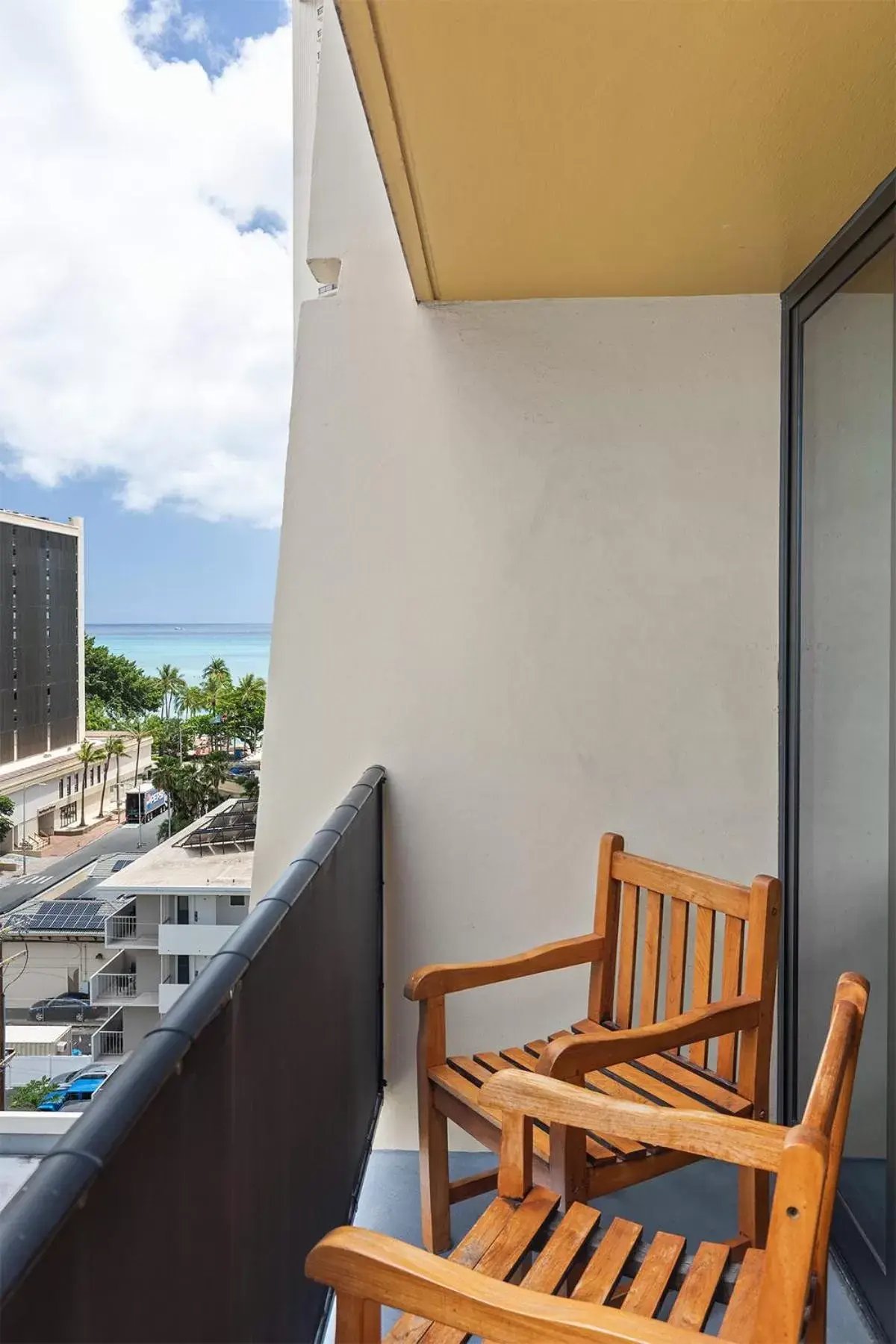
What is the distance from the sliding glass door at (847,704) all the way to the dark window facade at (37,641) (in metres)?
5.02

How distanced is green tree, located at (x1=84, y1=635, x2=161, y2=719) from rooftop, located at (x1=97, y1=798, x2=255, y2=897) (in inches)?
151

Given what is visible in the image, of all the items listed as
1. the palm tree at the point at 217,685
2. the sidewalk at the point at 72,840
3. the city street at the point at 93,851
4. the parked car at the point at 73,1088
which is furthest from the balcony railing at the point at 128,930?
the palm tree at the point at 217,685

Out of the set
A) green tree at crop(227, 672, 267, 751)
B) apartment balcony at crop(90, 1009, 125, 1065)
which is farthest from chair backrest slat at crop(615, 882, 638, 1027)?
apartment balcony at crop(90, 1009, 125, 1065)

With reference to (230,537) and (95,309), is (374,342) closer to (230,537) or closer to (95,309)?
(95,309)

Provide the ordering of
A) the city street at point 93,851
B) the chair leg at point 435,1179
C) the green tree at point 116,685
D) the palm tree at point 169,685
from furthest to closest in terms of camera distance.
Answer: the palm tree at point 169,685
the green tree at point 116,685
the city street at point 93,851
the chair leg at point 435,1179

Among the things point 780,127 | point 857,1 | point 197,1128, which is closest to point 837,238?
point 780,127

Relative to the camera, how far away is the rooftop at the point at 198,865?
19.3ft

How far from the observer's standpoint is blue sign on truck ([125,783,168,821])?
909cm

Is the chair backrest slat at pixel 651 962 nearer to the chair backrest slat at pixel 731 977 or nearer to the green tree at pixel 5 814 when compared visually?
the chair backrest slat at pixel 731 977

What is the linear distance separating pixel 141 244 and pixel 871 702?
29.5 meters

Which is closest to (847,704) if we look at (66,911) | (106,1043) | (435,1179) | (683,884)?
(683,884)

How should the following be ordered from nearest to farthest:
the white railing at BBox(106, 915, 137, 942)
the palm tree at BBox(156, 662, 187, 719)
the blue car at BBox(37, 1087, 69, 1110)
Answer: the blue car at BBox(37, 1087, 69, 1110) < the white railing at BBox(106, 915, 137, 942) < the palm tree at BBox(156, 662, 187, 719)

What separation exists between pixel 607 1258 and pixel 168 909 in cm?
514

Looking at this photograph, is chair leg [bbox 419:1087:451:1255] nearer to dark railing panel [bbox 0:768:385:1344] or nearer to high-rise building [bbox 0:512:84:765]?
dark railing panel [bbox 0:768:385:1344]
